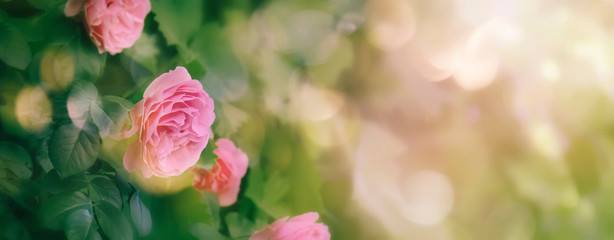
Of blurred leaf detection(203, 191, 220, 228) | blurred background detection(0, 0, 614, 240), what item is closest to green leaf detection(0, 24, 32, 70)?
blurred background detection(0, 0, 614, 240)

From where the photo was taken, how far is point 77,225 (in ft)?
A: 2.79

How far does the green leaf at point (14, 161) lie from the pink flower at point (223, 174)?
0.23 metres

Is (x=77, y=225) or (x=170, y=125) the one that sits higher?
(x=170, y=125)

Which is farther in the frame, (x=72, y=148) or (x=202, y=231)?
(x=202, y=231)

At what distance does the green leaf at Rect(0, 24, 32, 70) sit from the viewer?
863 mm

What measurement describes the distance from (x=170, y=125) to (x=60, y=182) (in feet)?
0.56

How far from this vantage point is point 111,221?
34.3 inches

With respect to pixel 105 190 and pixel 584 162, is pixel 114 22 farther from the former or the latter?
pixel 584 162

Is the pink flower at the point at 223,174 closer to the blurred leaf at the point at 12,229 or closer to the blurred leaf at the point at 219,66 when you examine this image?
the blurred leaf at the point at 219,66

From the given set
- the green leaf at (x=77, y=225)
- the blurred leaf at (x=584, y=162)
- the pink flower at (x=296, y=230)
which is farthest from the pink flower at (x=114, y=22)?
the blurred leaf at (x=584, y=162)

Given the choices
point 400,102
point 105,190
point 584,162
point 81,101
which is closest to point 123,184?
point 105,190

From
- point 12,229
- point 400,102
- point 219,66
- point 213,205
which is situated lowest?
point 12,229

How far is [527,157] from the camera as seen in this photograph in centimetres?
92

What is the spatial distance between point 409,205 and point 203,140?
0.32 metres
